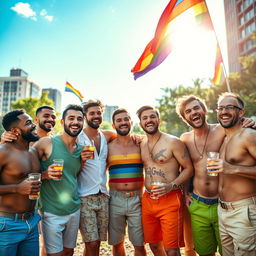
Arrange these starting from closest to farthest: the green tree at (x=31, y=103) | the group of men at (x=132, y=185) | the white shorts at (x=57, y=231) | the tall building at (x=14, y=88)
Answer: the group of men at (x=132, y=185) < the white shorts at (x=57, y=231) < the green tree at (x=31, y=103) < the tall building at (x=14, y=88)

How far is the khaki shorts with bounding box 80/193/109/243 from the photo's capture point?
13.1 feet

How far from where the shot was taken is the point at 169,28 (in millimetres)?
5727

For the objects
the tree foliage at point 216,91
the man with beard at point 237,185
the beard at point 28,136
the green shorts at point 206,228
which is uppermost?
the tree foliage at point 216,91

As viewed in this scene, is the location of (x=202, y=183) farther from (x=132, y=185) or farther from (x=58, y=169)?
(x=58, y=169)

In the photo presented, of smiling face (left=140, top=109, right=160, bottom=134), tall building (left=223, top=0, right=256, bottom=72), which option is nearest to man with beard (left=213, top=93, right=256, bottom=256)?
smiling face (left=140, top=109, right=160, bottom=134)

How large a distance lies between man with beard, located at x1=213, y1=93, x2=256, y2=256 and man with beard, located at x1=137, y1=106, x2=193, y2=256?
2.47 feet

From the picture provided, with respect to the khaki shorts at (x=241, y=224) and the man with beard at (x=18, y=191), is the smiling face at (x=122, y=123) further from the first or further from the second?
the khaki shorts at (x=241, y=224)

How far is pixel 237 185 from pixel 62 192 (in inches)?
110

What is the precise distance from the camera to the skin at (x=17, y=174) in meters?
2.86

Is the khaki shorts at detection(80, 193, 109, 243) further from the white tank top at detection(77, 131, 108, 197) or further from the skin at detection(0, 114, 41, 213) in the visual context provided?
the skin at detection(0, 114, 41, 213)

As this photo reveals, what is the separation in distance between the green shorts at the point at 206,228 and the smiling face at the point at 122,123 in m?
1.99

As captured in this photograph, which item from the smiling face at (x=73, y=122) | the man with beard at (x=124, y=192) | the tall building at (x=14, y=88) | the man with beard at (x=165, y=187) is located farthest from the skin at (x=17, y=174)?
the tall building at (x=14, y=88)

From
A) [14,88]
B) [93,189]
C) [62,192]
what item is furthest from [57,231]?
[14,88]

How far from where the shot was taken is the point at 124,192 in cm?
441
